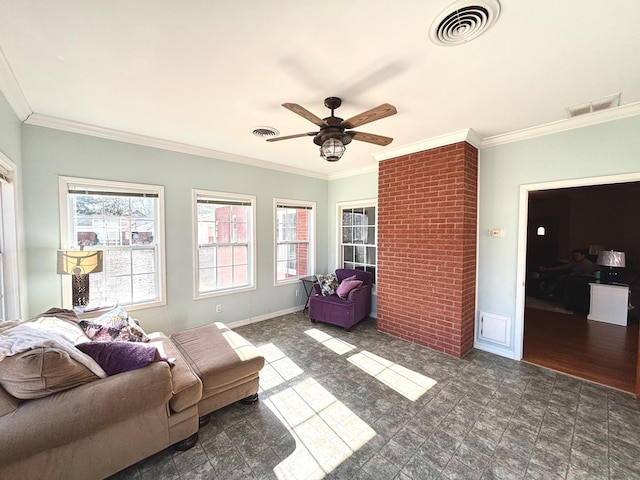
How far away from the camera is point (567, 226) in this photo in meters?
6.54

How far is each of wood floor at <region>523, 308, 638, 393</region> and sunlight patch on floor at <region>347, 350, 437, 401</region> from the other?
1.51 metres

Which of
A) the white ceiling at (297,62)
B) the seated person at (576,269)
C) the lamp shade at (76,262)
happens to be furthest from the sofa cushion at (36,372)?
the seated person at (576,269)

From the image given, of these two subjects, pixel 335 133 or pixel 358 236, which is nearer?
pixel 335 133

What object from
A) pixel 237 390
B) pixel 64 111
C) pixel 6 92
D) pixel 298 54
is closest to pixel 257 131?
pixel 298 54

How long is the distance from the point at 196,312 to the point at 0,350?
7.99 ft

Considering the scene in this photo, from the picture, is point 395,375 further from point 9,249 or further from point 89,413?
Answer: point 9,249

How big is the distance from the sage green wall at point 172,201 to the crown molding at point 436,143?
187 centimetres

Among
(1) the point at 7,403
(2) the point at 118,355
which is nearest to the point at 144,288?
(2) the point at 118,355

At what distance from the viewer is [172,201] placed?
11.4ft

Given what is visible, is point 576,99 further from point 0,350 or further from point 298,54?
point 0,350

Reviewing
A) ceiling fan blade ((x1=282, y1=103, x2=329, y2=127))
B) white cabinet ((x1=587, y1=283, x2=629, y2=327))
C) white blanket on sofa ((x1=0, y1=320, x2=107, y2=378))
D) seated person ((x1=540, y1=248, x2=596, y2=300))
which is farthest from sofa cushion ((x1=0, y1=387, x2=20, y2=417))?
seated person ((x1=540, y1=248, x2=596, y2=300))

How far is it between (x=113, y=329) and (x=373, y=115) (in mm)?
2734

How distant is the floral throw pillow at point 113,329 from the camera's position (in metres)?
2.11

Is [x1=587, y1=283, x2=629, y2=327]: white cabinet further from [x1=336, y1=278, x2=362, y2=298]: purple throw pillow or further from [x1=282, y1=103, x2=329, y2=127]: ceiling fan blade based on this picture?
[x1=282, y1=103, x2=329, y2=127]: ceiling fan blade
